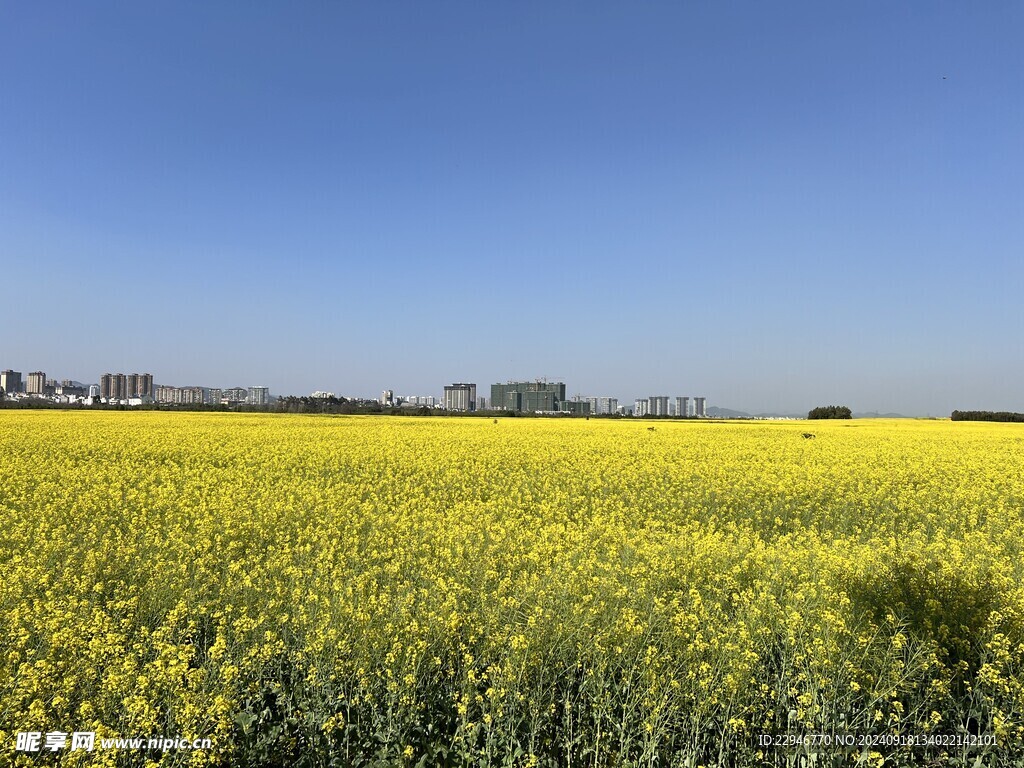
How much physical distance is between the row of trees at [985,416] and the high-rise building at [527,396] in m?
61.2

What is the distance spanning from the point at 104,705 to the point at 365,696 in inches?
56.9

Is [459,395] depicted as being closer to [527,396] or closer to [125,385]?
[527,396]

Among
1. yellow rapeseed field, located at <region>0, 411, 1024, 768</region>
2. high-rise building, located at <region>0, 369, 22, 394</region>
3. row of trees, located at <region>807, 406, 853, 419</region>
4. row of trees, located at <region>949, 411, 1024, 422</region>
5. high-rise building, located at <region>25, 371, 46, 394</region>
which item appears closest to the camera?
yellow rapeseed field, located at <region>0, 411, 1024, 768</region>

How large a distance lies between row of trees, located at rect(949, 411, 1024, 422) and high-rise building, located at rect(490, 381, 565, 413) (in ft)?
201

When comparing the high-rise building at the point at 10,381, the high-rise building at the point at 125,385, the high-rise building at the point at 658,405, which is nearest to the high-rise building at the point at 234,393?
the high-rise building at the point at 125,385

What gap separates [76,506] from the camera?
7457 mm

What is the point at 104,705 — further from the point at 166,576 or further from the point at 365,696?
the point at 166,576

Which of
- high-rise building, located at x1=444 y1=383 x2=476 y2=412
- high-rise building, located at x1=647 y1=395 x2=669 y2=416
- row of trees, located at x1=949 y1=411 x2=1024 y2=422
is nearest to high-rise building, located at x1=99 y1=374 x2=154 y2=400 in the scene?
high-rise building, located at x1=444 y1=383 x2=476 y2=412

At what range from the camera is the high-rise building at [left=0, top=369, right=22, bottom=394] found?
104m

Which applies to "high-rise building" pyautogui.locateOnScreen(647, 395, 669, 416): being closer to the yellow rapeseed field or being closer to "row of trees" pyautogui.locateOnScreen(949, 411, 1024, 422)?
"row of trees" pyautogui.locateOnScreen(949, 411, 1024, 422)

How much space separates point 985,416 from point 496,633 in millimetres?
66154

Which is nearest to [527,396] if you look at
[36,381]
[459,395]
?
[459,395]

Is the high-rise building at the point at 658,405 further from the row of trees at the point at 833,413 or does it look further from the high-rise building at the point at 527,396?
the row of trees at the point at 833,413

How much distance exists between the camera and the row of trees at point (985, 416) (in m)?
47.5
